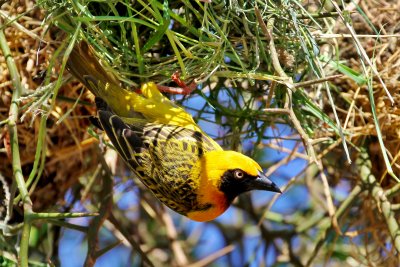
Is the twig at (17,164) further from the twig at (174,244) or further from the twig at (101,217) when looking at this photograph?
the twig at (174,244)

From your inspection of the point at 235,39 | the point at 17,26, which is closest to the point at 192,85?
the point at 235,39

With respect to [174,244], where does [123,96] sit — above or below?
above

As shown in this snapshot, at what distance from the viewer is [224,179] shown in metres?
2.63

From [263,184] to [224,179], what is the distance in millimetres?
149

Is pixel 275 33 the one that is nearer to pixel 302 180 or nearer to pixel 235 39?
pixel 235 39

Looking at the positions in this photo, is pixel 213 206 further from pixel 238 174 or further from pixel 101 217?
pixel 101 217

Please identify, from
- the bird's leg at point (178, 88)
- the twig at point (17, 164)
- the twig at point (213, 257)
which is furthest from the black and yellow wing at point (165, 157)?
the twig at point (213, 257)

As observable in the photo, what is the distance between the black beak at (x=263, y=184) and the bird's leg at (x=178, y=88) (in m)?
0.33

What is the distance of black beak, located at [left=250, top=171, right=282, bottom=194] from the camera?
98.9 inches

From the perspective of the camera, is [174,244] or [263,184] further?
[174,244]

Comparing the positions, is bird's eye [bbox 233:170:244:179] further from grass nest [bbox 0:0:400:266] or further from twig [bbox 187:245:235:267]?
twig [bbox 187:245:235:267]

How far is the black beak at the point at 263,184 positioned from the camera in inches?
98.9

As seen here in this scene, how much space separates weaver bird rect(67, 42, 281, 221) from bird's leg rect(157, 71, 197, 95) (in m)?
0.03

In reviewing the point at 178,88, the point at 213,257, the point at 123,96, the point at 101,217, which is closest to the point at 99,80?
the point at 123,96
